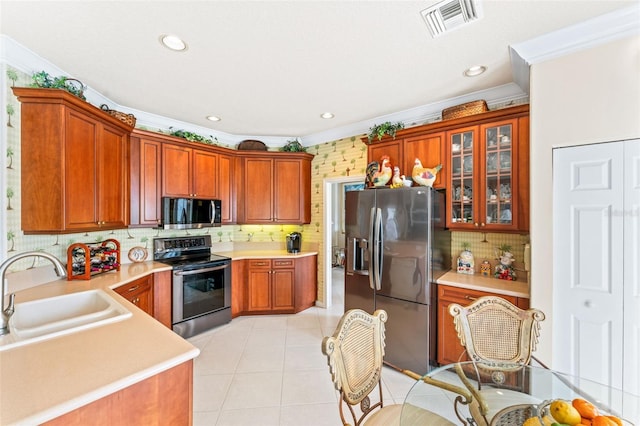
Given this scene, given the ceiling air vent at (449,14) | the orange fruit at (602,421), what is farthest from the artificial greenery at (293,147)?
the orange fruit at (602,421)

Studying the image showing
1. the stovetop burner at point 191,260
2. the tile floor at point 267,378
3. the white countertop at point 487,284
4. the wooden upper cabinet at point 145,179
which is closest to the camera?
the tile floor at point 267,378

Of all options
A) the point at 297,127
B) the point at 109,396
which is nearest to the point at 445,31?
the point at 297,127

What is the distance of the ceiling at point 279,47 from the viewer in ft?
5.31

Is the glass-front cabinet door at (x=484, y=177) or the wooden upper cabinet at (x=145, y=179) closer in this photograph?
the glass-front cabinet door at (x=484, y=177)

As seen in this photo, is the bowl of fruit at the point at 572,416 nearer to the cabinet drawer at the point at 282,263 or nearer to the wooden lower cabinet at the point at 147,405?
the wooden lower cabinet at the point at 147,405

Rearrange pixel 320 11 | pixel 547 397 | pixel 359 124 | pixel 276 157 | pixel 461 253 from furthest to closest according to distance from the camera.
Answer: pixel 276 157 < pixel 359 124 < pixel 461 253 < pixel 320 11 < pixel 547 397

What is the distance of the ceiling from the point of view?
5.31 feet

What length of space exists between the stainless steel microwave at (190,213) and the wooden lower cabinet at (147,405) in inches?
99.8

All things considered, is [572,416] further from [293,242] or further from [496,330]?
[293,242]

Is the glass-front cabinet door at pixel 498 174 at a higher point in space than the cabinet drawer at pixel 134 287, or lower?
higher

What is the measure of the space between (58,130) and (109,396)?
208 centimetres

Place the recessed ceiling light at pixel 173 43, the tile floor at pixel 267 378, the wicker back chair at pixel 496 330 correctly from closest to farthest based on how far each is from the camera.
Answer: the wicker back chair at pixel 496 330 → the recessed ceiling light at pixel 173 43 → the tile floor at pixel 267 378

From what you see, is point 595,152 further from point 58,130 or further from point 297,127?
point 58,130

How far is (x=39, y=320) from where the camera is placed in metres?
1.81
